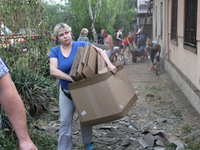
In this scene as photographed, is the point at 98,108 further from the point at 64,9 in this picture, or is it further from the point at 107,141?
the point at 64,9

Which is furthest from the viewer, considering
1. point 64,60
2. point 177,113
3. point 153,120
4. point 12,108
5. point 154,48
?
point 154,48

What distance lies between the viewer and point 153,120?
566cm

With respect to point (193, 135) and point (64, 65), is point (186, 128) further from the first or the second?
point (64, 65)

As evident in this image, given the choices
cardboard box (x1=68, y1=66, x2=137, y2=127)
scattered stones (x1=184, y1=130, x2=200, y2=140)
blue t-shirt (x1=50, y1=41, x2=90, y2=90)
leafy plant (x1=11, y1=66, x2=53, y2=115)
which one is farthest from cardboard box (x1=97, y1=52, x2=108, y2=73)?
leafy plant (x1=11, y1=66, x2=53, y2=115)

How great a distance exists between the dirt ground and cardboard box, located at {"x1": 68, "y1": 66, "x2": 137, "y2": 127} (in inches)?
55.3

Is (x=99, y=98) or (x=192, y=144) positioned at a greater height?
(x=99, y=98)

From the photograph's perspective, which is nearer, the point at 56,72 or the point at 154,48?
the point at 56,72

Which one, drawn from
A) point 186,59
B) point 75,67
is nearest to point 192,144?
point 75,67

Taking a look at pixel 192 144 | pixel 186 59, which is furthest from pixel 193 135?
pixel 186 59

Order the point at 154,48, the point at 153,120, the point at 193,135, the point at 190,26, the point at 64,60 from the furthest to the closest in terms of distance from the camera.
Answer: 1. the point at 154,48
2. the point at 190,26
3. the point at 153,120
4. the point at 193,135
5. the point at 64,60

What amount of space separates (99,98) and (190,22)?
15.9 feet

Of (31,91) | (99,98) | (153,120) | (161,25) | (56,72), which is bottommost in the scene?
(153,120)

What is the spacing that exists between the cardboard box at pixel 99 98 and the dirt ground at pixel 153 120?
1406 mm

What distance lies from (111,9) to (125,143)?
28487 mm
